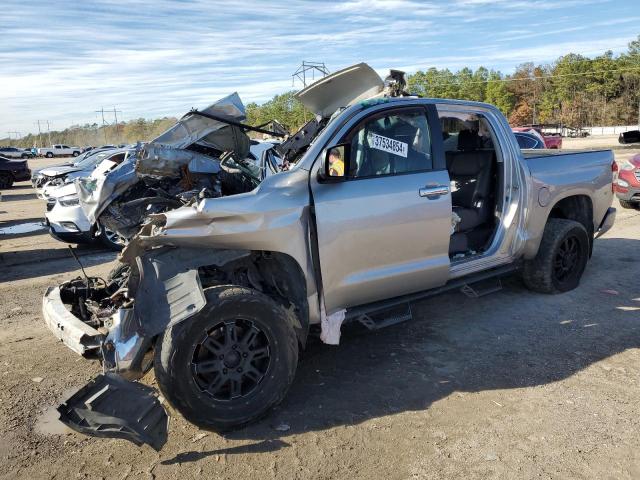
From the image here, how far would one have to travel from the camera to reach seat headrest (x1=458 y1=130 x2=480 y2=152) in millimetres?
5715

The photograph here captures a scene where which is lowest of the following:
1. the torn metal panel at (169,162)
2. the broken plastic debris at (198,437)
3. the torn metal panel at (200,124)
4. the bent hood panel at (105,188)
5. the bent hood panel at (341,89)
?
the broken plastic debris at (198,437)

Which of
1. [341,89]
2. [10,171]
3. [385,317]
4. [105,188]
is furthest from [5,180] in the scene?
[385,317]

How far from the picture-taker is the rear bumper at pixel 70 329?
3.37m

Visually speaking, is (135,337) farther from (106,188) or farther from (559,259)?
(559,259)

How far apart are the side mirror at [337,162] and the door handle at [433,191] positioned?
0.65 meters

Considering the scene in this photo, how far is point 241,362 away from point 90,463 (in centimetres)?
106

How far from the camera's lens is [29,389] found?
4.27 m

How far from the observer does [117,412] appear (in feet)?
10.3

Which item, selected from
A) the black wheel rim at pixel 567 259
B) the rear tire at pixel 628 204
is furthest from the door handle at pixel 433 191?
the rear tire at pixel 628 204

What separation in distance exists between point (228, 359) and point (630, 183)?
998 cm

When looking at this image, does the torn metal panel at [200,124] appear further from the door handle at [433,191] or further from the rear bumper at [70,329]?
the door handle at [433,191]

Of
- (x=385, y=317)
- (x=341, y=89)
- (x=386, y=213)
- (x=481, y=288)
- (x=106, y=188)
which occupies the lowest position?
(x=481, y=288)

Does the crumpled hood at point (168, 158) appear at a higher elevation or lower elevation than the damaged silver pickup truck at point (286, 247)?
higher

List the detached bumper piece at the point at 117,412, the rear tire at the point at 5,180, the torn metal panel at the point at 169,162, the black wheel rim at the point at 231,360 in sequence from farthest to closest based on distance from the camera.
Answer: the rear tire at the point at 5,180 < the torn metal panel at the point at 169,162 < the black wheel rim at the point at 231,360 < the detached bumper piece at the point at 117,412
